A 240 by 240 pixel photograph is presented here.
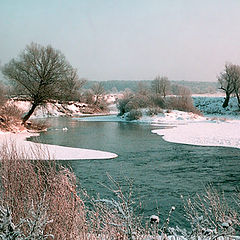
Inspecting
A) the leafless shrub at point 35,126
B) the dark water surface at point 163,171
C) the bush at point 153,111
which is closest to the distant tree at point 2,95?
the leafless shrub at point 35,126

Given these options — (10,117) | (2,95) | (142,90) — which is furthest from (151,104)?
(2,95)

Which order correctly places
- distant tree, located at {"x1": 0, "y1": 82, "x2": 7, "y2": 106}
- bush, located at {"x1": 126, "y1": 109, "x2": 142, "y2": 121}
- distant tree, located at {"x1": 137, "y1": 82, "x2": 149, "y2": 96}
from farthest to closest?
distant tree, located at {"x1": 137, "y1": 82, "x2": 149, "y2": 96} < bush, located at {"x1": 126, "y1": 109, "x2": 142, "y2": 121} < distant tree, located at {"x1": 0, "y1": 82, "x2": 7, "y2": 106}

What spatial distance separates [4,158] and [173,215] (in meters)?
4.58

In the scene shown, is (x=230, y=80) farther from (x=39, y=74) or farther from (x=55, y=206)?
(x=55, y=206)

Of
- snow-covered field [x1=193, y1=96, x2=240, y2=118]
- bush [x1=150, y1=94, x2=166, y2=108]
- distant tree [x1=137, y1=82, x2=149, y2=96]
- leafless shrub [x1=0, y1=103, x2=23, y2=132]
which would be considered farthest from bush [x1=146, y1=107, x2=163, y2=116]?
leafless shrub [x1=0, y1=103, x2=23, y2=132]

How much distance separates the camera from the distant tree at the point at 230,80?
48.2 metres

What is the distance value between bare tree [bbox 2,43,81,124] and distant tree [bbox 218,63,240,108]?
32168 mm

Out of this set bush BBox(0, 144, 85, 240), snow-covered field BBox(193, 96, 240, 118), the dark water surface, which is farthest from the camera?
snow-covered field BBox(193, 96, 240, 118)

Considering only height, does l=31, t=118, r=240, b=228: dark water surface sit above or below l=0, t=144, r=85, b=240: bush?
below

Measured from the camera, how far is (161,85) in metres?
67.8

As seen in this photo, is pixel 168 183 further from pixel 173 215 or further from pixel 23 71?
pixel 23 71

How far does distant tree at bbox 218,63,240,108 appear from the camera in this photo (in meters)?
48.2

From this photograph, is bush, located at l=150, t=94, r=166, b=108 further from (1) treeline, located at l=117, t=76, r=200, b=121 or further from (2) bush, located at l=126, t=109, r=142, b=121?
(2) bush, located at l=126, t=109, r=142, b=121

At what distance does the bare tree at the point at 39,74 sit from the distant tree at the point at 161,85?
4237 cm
